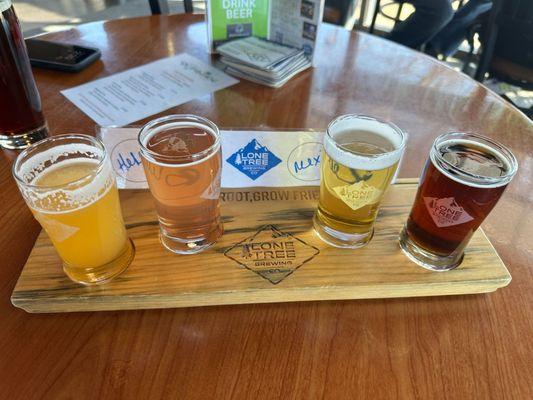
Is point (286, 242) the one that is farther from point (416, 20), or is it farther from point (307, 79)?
point (416, 20)

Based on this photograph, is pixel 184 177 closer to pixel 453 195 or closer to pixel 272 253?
pixel 272 253

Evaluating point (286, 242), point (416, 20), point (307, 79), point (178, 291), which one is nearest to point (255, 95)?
point (307, 79)

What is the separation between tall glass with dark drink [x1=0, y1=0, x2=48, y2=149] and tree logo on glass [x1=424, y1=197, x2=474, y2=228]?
0.77 meters

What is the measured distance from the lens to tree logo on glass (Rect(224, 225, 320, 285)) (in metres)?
0.63

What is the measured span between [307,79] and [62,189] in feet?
2.68

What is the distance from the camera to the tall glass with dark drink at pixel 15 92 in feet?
2.60

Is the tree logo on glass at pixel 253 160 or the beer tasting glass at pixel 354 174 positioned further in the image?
the tree logo on glass at pixel 253 160

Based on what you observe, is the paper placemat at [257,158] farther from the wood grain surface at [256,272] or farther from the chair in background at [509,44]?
the chair in background at [509,44]

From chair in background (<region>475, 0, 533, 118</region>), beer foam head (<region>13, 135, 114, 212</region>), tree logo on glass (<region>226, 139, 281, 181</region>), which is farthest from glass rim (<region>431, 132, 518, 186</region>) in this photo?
chair in background (<region>475, 0, 533, 118</region>)

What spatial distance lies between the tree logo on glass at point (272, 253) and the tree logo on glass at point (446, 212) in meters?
0.18

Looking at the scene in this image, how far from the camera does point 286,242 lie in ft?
2.23

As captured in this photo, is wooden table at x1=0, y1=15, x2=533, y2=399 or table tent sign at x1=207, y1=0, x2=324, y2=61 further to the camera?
table tent sign at x1=207, y1=0, x2=324, y2=61

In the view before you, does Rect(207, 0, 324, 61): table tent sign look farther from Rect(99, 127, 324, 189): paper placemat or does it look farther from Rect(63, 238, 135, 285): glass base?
Rect(63, 238, 135, 285): glass base

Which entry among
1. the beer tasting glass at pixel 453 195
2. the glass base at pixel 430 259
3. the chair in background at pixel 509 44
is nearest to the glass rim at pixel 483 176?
the beer tasting glass at pixel 453 195
